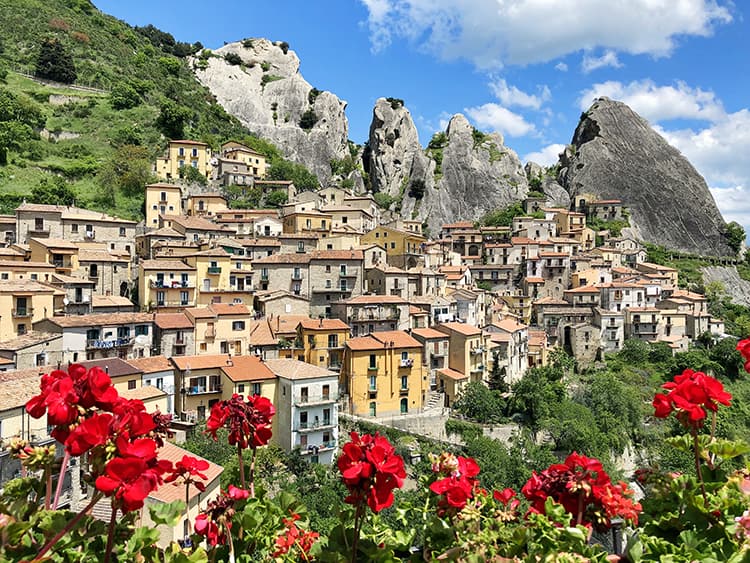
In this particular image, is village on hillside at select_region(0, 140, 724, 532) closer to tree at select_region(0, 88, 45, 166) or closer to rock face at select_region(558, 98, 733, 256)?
tree at select_region(0, 88, 45, 166)

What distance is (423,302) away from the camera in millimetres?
43031

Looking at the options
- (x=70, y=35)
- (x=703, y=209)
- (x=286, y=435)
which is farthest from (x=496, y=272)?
(x=70, y=35)

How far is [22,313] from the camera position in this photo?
2848cm

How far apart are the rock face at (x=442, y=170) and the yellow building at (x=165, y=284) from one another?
54382mm

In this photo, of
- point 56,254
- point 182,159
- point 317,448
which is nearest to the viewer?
point 317,448

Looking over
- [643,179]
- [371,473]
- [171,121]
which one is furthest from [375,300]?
[643,179]

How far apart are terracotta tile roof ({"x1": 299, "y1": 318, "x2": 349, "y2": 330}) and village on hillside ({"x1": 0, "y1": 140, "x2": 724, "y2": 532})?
0.50 ft

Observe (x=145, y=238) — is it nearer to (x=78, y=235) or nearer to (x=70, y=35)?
(x=78, y=235)

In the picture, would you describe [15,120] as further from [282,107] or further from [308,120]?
[308,120]

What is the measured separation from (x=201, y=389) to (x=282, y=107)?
85053 millimetres

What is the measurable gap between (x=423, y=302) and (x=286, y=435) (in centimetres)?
1856

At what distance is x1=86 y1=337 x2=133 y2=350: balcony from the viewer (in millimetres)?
28195

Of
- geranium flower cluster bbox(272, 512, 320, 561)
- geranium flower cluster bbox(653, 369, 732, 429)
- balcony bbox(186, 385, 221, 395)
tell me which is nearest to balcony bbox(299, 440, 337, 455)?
balcony bbox(186, 385, 221, 395)

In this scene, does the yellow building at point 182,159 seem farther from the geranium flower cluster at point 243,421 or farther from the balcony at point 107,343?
the geranium flower cluster at point 243,421
